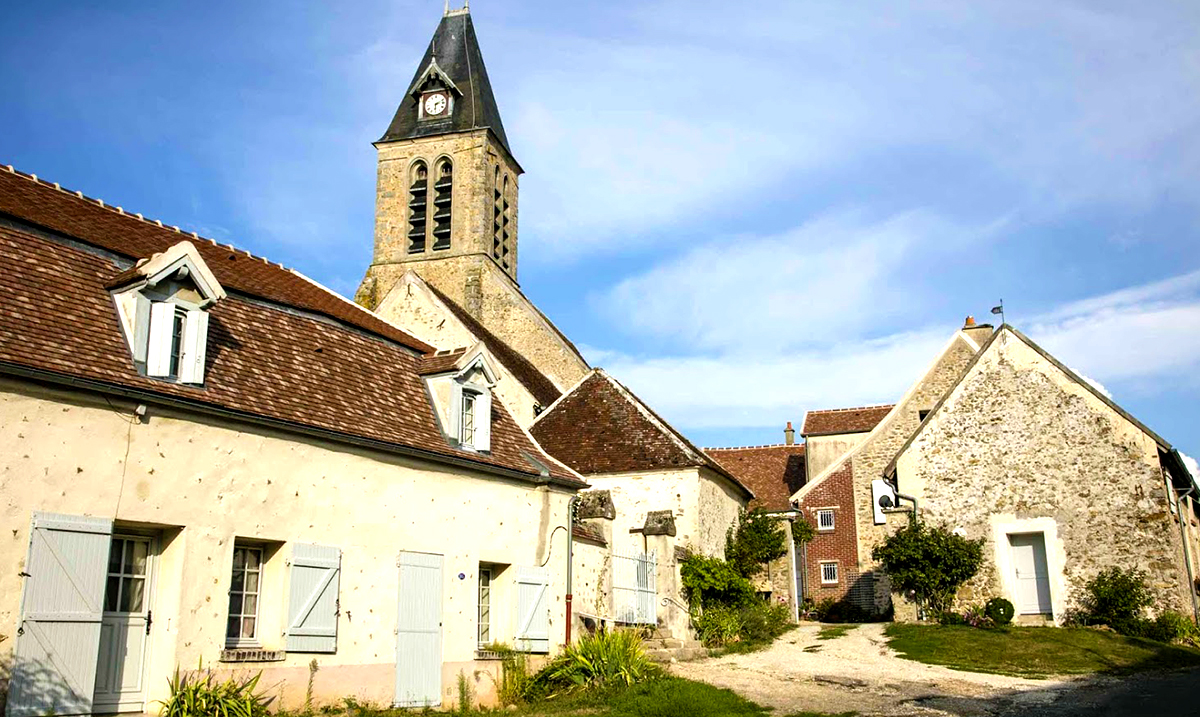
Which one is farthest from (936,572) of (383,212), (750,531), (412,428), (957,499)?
(383,212)

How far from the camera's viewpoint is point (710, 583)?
2047 cm

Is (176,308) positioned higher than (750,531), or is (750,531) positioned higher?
(176,308)

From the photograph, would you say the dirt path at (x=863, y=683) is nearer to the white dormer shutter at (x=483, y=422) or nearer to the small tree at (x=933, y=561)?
the small tree at (x=933, y=561)

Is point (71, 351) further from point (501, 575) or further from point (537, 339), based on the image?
point (537, 339)

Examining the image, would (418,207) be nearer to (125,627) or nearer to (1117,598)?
(1117,598)

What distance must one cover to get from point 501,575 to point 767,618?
7.74m

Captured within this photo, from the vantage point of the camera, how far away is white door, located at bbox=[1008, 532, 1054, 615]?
19344 mm

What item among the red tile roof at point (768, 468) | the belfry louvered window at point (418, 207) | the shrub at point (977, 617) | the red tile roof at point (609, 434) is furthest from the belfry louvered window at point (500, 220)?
the shrub at point (977, 617)

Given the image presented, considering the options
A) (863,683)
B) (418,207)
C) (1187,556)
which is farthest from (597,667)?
(418,207)

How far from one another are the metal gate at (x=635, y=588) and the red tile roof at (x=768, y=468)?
15.0 m

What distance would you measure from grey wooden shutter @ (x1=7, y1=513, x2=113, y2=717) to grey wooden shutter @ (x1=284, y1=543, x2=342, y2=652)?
2.32m

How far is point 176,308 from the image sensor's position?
11594mm

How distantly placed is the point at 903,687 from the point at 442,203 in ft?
Answer: 85.1

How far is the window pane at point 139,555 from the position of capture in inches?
432
